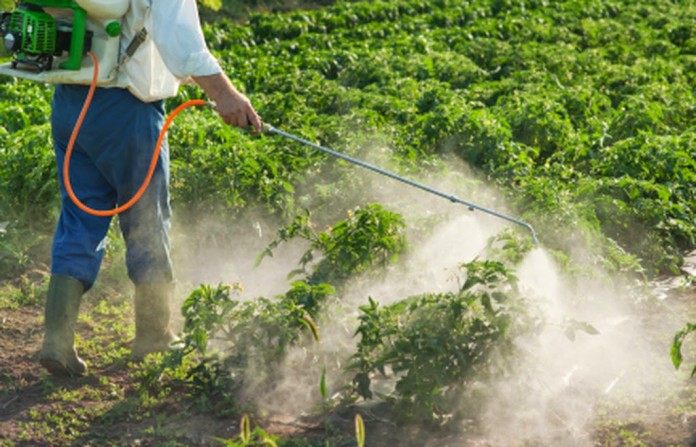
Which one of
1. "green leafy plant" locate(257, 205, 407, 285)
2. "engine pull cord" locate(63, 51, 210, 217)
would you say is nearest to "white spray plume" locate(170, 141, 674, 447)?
"green leafy plant" locate(257, 205, 407, 285)

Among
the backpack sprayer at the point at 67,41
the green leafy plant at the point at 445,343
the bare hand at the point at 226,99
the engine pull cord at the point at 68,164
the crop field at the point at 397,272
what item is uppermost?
the backpack sprayer at the point at 67,41

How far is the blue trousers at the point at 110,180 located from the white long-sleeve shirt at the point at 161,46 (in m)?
0.10

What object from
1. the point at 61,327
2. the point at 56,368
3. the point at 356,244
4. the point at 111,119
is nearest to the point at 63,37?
the point at 111,119

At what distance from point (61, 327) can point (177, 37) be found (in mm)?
1251

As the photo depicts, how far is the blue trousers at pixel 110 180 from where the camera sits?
13.7 ft

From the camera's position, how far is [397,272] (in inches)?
189

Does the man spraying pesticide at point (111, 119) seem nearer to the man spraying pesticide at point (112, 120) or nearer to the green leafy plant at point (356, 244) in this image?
the man spraying pesticide at point (112, 120)

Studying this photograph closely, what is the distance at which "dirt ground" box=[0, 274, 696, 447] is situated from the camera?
3.76 meters

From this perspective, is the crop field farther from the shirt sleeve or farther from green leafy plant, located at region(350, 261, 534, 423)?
the shirt sleeve

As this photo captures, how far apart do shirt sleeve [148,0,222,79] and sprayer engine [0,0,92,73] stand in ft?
1.00

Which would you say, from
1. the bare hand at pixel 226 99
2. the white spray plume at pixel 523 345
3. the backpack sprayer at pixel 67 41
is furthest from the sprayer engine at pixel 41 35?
the white spray plume at pixel 523 345

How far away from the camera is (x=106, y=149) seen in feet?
13.8

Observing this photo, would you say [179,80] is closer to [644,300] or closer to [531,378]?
[531,378]

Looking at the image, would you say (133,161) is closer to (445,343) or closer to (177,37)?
(177,37)
